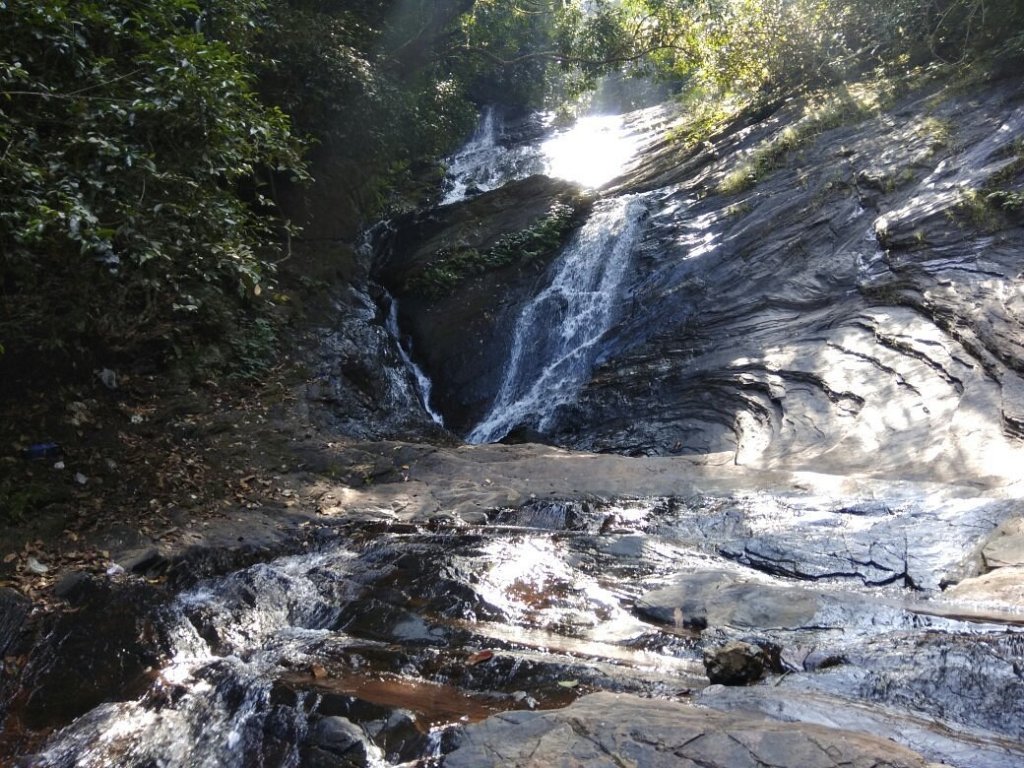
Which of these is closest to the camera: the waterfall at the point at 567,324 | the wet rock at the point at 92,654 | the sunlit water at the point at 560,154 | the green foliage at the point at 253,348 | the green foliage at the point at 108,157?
the wet rock at the point at 92,654

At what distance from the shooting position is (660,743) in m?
2.80

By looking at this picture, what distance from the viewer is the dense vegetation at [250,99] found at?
5980 millimetres

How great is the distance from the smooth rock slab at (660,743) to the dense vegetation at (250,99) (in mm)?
4390

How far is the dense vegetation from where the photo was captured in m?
5.98

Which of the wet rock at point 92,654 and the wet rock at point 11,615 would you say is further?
the wet rock at point 11,615

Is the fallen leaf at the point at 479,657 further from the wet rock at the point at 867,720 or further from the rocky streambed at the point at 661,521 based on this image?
the wet rock at the point at 867,720

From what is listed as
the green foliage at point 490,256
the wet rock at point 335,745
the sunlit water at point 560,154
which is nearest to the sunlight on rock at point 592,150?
the sunlit water at point 560,154

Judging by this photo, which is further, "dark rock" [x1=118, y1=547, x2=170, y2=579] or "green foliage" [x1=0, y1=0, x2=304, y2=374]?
"dark rock" [x1=118, y1=547, x2=170, y2=579]

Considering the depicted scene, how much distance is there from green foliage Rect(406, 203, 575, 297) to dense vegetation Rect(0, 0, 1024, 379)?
2765 millimetres

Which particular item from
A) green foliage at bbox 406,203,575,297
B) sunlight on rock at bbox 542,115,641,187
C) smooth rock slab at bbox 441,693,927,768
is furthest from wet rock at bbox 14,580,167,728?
sunlight on rock at bbox 542,115,641,187

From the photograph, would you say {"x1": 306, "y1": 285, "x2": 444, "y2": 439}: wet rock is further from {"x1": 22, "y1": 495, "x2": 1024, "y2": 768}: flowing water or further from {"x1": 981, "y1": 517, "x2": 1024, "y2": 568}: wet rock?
{"x1": 981, "y1": 517, "x2": 1024, "y2": 568}: wet rock

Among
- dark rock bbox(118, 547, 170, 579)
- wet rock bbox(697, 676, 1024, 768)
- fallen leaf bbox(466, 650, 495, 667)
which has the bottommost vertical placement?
wet rock bbox(697, 676, 1024, 768)

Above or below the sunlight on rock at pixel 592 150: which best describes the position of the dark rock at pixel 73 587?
below

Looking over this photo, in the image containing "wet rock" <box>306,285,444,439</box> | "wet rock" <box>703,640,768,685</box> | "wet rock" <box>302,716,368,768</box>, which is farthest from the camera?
"wet rock" <box>306,285,444,439</box>
